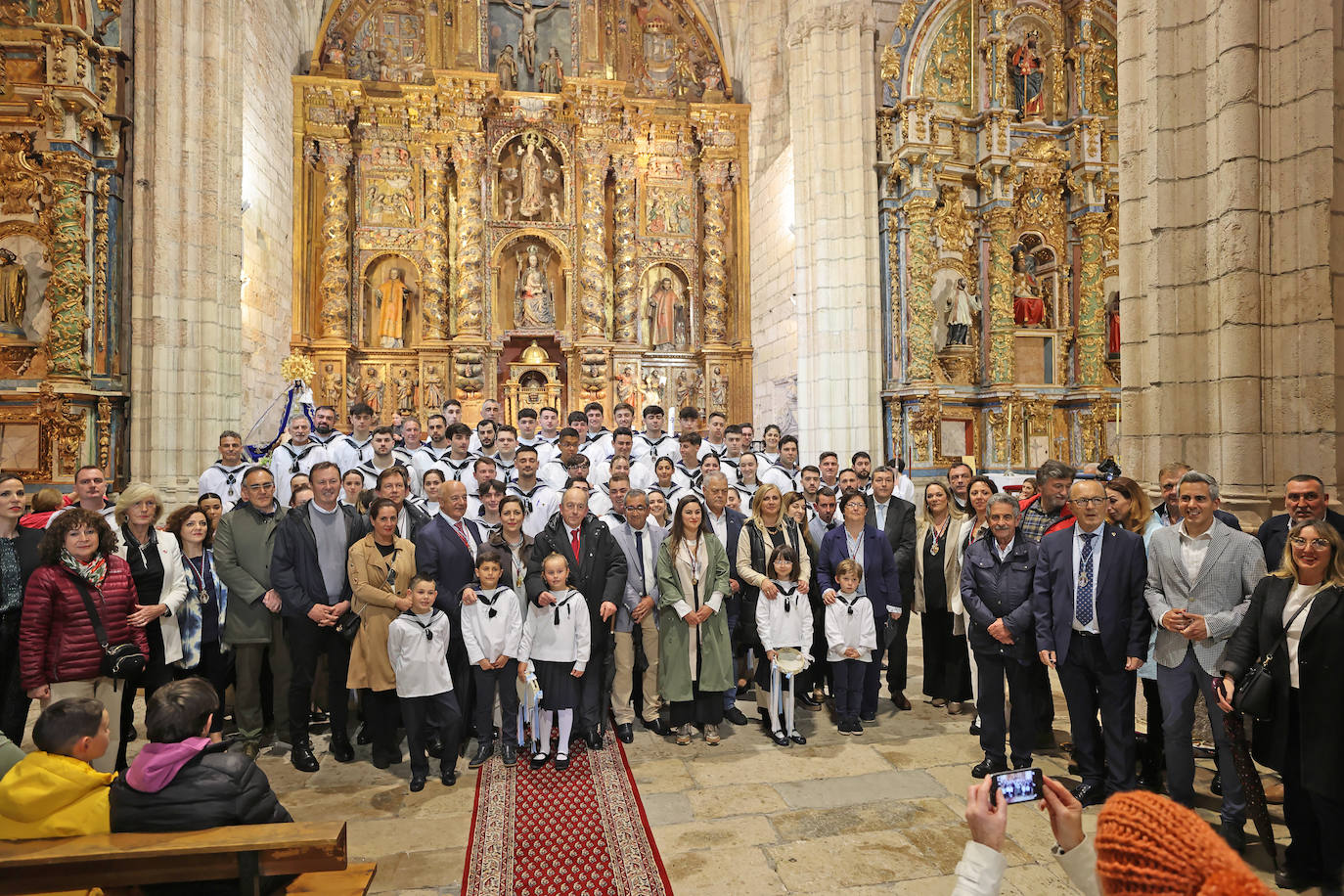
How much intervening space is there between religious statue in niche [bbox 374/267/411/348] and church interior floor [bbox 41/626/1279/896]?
40.6 feet

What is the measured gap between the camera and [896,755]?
4855 mm

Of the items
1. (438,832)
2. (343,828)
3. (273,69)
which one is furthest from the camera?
(273,69)

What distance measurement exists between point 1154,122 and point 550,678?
18.5ft

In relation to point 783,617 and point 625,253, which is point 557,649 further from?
point 625,253

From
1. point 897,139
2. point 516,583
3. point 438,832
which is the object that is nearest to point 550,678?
point 516,583

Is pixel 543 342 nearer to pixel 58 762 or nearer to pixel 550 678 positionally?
pixel 550 678

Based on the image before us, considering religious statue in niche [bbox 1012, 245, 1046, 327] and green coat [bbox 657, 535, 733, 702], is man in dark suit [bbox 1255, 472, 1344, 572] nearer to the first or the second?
green coat [bbox 657, 535, 733, 702]

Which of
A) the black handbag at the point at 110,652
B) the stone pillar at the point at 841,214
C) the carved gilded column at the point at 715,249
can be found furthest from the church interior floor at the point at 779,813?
the carved gilded column at the point at 715,249

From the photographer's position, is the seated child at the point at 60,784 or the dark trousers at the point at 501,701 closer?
the seated child at the point at 60,784

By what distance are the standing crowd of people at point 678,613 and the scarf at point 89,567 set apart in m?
0.01

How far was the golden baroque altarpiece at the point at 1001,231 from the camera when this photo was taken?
11828 millimetres

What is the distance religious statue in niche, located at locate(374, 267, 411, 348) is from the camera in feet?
55.2

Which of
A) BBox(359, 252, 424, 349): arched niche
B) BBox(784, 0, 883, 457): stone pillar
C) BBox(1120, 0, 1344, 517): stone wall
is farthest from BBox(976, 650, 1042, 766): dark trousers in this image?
BBox(359, 252, 424, 349): arched niche

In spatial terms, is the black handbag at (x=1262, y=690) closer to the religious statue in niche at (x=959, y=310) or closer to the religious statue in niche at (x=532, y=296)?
the religious statue in niche at (x=959, y=310)
